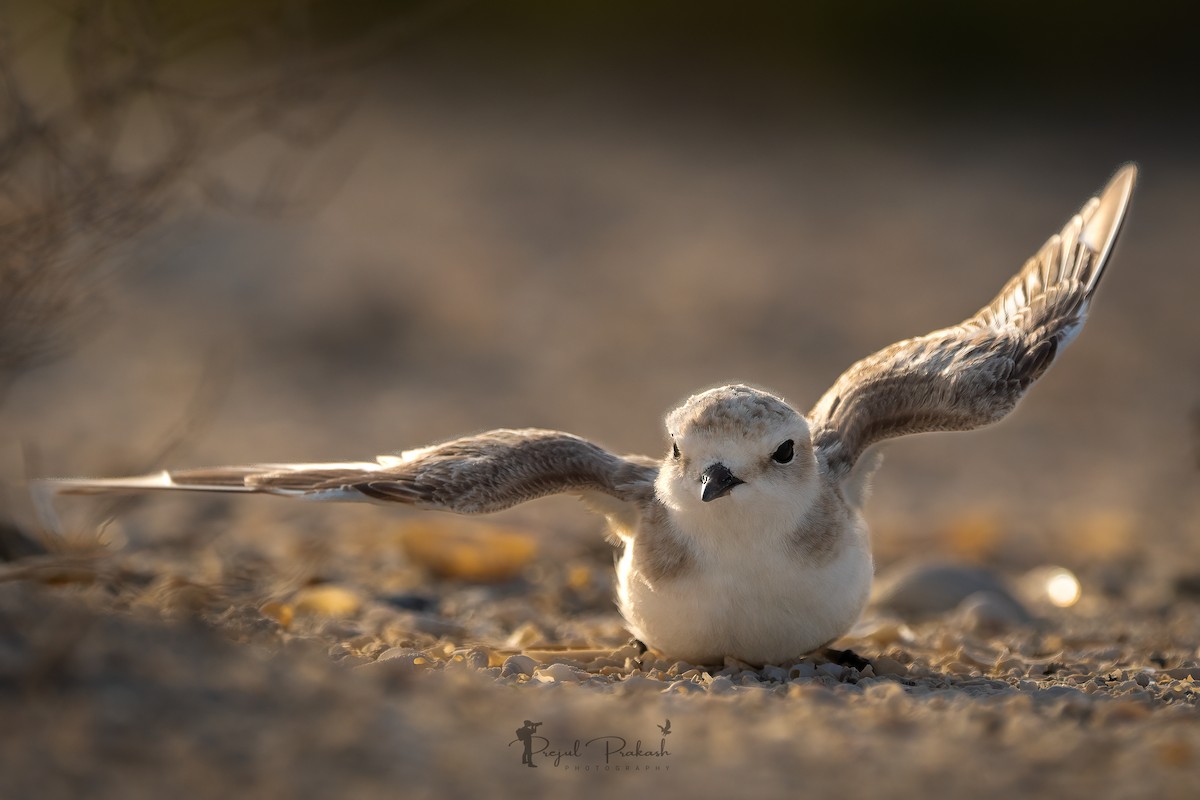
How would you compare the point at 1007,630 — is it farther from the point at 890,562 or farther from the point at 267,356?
the point at 267,356

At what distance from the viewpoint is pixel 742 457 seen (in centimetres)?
623

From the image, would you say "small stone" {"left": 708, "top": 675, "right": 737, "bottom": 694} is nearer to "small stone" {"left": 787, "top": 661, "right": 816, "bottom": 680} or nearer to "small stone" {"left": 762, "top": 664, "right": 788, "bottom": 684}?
"small stone" {"left": 762, "top": 664, "right": 788, "bottom": 684}

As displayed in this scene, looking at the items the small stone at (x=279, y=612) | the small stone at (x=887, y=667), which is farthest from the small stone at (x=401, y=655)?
the small stone at (x=887, y=667)

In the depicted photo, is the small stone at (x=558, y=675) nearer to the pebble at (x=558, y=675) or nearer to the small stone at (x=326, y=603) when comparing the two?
the pebble at (x=558, y=675)

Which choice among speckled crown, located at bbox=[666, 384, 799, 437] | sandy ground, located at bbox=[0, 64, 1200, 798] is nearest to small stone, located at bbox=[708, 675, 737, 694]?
sandy ground, located at bbox=[0, 64, 1200, 798]

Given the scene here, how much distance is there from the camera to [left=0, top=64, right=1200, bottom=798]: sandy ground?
4691 millimetres

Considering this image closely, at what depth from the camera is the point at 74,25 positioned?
7.05 m

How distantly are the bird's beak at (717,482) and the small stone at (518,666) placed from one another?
1.02 m

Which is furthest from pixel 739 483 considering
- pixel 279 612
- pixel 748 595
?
pixel 279 612

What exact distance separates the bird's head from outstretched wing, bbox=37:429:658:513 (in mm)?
544

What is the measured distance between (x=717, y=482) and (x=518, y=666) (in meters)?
1.15

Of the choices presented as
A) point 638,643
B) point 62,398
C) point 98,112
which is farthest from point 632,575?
point 62,398

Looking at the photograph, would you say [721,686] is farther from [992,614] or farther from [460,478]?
[992,614]

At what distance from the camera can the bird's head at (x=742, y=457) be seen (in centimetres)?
623
